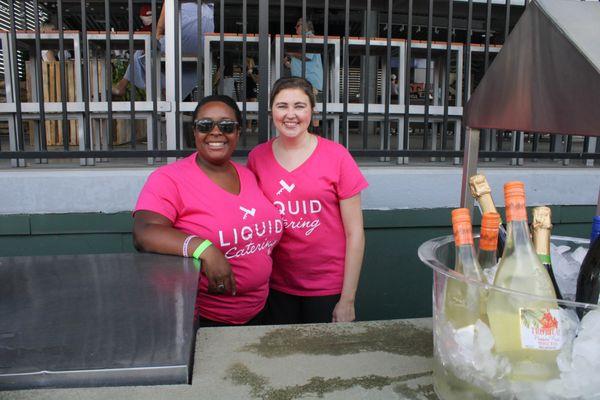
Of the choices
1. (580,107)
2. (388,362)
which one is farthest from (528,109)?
(388,362)

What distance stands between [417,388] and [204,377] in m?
0.44

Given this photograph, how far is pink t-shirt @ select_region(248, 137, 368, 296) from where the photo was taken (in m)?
2.36

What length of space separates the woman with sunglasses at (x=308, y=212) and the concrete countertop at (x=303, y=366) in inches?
41.0

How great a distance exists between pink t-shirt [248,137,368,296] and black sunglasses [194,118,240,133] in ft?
1.00

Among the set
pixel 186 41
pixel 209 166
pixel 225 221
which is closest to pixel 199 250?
pixel 225 221

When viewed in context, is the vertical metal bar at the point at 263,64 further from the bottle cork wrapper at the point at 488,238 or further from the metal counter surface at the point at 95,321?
the bottle cork wrapper at the point at 488,238

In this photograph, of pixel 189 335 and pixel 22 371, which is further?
pixel 189 335

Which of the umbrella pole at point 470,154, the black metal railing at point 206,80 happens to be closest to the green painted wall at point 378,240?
the black metal railing at point 206,80

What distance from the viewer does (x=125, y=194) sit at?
3.16 metres

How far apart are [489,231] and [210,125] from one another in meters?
1.38

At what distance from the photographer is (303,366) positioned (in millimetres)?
1145

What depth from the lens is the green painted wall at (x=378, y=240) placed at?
10.1 feet

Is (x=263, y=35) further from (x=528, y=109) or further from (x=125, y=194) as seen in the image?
(x=528, y=109)

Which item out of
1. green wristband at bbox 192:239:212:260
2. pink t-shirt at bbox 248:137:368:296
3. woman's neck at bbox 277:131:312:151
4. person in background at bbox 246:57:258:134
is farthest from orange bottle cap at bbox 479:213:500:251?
person in background at bbox 246:57:258:134
